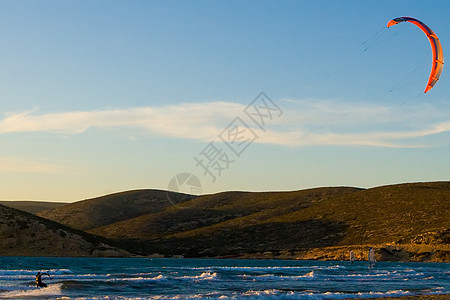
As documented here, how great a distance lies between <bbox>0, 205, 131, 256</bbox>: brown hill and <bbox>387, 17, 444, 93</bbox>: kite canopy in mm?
112827

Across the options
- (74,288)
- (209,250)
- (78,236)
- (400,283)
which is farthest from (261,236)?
(74,288)

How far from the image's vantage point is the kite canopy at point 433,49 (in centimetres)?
4941

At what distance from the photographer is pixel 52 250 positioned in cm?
14325

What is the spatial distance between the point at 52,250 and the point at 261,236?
215 feet

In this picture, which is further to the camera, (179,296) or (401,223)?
(401,223)

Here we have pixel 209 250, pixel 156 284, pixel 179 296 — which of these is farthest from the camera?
pixel 209 250

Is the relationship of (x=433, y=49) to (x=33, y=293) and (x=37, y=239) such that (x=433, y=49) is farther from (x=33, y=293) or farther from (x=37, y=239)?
(x=37, y=239)

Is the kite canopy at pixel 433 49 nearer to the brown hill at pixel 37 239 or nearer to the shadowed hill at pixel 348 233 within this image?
the shadowed hill at pixel 348 233

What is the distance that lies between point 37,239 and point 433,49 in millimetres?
118024

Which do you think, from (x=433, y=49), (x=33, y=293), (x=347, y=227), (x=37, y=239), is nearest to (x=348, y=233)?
(x=347, y=227)

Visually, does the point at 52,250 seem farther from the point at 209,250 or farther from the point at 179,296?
the point at 179,296

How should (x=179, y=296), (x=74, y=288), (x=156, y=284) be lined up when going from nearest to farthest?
(x=179, y=296)
(x=74, y=288)
(x=156, y=284)

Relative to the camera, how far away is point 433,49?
50500 millimetres

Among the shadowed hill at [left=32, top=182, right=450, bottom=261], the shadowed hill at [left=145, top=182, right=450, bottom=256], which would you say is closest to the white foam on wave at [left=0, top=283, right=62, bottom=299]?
the shadowed hill at [left=32, top=182, right=450, bottom=261]
